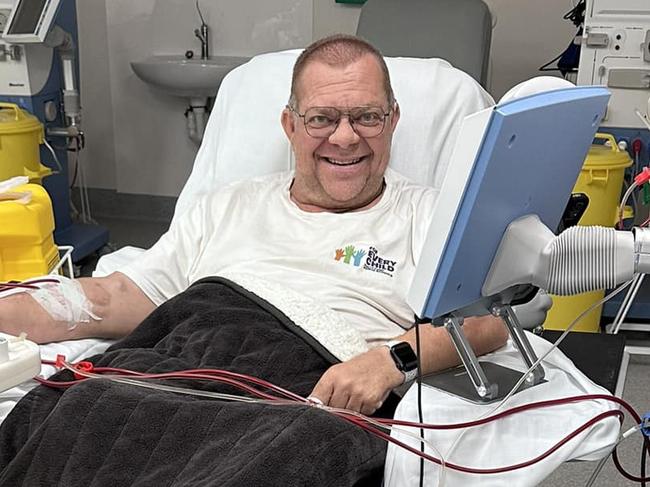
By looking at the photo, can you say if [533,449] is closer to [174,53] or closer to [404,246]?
[404,246]

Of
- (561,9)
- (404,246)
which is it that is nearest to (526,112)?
(404,246)

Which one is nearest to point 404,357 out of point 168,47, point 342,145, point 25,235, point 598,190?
point 342,145

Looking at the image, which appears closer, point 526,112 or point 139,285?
point 526,112

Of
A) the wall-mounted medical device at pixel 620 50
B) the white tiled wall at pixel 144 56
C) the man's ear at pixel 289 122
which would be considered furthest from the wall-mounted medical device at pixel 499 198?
the white tiled wall at pixel 144 56

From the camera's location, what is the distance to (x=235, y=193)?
1.83 m

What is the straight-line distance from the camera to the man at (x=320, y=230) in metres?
1.59

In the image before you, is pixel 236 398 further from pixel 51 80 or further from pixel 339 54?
pixel 51 80

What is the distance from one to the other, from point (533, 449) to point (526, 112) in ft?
1.59

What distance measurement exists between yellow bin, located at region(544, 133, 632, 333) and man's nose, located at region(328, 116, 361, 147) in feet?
4.15

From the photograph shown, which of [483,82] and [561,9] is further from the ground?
[561,9]

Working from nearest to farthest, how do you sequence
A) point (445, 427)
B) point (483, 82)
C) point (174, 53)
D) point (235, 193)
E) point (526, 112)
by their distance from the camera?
point (526, 112) < point (445, 427) < point (235, 193) < point (483, 82) < point (174, 53)

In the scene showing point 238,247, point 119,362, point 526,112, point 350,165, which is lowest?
point 119,362

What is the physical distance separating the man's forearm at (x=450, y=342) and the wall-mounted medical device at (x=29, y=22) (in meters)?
2.23

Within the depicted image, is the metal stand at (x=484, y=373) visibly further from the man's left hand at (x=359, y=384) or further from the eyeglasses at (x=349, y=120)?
the eyeglasses at (x=349, y=120)
